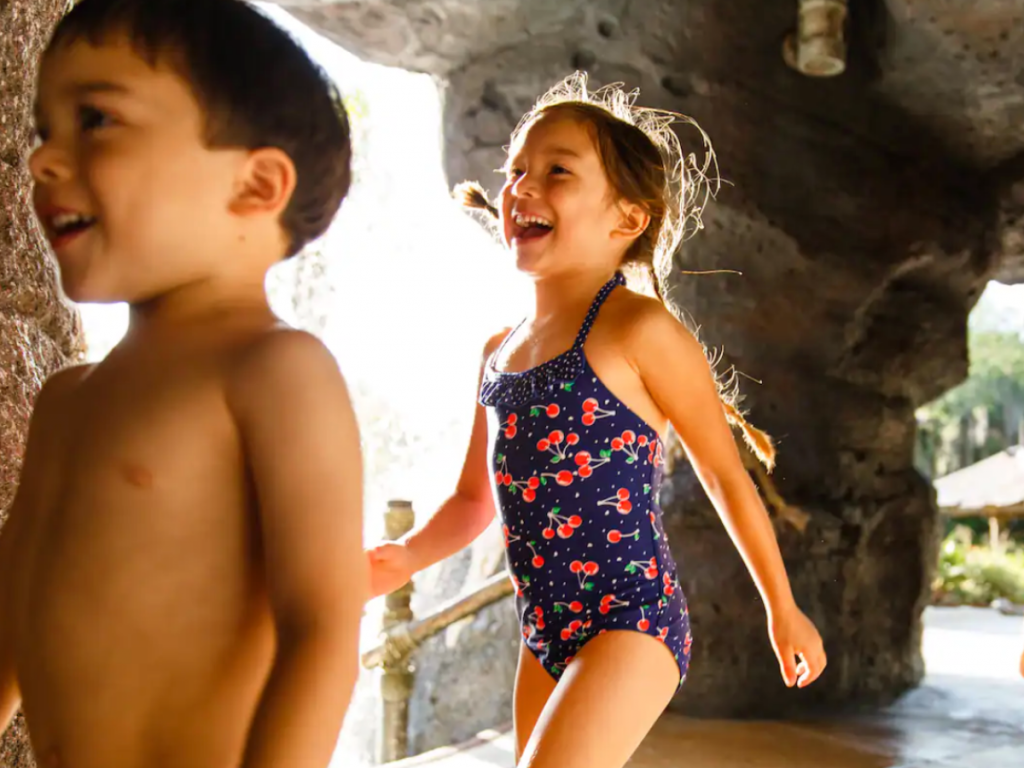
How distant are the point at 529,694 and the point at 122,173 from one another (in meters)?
1.07

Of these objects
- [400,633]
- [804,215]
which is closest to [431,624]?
[400,633]

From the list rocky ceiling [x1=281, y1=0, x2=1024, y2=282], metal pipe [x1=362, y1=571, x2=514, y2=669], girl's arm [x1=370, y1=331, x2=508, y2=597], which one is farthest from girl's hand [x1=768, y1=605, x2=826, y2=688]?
rocky ceiling [x1=281, y1=0, x2=1024, y2=282]

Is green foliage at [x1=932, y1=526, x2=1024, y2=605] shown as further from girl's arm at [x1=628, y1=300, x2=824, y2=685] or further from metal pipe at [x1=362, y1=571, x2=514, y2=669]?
girl's arm at [x1=628, y1=300, x2=824, y2=685]

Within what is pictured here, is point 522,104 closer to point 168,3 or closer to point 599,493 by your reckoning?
point 599,493

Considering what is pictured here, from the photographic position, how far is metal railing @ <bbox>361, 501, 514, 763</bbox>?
3.71 m

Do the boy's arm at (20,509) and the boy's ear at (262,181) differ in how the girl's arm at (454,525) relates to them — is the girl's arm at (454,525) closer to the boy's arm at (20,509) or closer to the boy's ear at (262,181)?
the boy's arm at (20,509)

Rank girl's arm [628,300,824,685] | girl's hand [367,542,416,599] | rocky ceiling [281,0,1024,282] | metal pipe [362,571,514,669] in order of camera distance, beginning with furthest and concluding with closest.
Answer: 1. rocky ceiling [281,0,1024,282]
2. metal pipe [362,571,514,669]
3. girl's arm [628,300,824,685]
4. girl's hand [367,542,416,599]

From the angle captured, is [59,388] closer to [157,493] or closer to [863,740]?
[157,493]

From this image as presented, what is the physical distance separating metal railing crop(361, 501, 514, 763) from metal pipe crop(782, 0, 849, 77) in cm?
214

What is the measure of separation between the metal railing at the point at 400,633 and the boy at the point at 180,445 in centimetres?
291

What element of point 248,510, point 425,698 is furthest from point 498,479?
point 425,698

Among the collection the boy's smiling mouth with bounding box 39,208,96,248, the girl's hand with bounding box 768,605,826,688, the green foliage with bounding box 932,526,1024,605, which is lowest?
the green foliage with bounding box 932,526,1024,605

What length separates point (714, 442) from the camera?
161 centimetres

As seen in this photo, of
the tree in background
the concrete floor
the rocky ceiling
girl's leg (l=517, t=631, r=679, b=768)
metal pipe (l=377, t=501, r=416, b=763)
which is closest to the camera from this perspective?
girl's leg (l=517, t=631, r=679, b=768)
